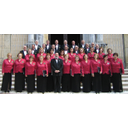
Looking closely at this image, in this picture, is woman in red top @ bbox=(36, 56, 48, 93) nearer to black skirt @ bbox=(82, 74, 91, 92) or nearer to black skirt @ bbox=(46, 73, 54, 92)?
black skirt @ bbox=(46, 73, 54, 92)

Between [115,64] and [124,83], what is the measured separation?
1392 millimetres

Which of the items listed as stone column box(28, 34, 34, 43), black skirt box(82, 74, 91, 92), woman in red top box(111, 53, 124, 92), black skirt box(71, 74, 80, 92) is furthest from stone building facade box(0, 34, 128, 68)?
black skirt box(71, 74, 80, 92)

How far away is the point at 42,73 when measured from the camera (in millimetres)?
6457

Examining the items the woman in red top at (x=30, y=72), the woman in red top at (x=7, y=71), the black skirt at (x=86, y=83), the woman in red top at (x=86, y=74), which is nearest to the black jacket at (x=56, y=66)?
the woman in red top at (x=30, y=72)

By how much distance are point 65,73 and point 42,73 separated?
3.33 ft

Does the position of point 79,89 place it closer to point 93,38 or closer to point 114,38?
point 93,38

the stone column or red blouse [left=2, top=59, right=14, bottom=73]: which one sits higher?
the stone column

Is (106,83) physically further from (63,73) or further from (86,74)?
(63,73)

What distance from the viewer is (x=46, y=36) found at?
479 inches

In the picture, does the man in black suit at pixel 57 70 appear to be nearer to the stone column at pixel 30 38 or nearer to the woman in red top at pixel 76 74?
the woman in red top at pixel 76 74

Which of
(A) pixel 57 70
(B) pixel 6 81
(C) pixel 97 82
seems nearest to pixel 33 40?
(B) pixel 6 81

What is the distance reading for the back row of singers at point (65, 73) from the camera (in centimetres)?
646

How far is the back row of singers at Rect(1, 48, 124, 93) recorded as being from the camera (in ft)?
21.2

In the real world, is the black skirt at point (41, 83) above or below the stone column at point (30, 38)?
below
